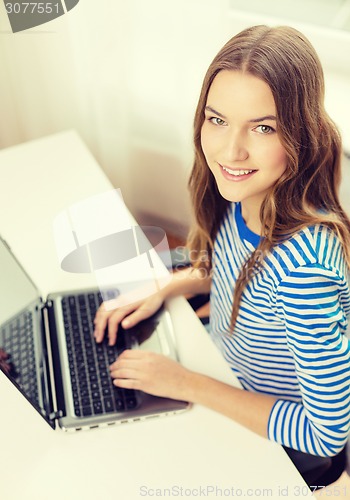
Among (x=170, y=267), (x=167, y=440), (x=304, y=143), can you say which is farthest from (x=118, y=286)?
(x=304, y=143)

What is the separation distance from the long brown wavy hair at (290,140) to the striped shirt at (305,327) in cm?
2

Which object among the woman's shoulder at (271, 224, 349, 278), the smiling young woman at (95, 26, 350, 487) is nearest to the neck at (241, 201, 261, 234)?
the smiling young woman at (95, 26, 350, 487)

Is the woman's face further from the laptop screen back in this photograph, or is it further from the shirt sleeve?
the laptop screen back

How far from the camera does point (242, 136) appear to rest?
26.4 inches

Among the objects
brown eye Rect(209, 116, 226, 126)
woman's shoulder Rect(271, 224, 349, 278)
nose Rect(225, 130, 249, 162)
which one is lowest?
woman's shoulder Rect(271, 224, 349, 278)

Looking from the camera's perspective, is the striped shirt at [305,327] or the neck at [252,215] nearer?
the striped shirt at [305,327]

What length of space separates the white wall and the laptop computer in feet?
1.60

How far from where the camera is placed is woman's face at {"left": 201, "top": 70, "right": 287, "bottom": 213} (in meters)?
0.64

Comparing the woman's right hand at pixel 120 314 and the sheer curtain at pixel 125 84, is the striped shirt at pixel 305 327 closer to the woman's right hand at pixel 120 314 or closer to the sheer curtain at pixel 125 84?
the woman's right hand at pixel 120 314

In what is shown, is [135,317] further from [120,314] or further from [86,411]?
[86,411]

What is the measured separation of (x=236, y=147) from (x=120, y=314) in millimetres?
389

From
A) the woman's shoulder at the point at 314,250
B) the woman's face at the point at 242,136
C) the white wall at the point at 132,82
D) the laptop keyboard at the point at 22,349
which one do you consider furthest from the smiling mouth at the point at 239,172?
the laptop keyboard at the point at 22,349

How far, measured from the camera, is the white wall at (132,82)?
38.4 inches

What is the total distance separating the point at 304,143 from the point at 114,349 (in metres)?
0.46
